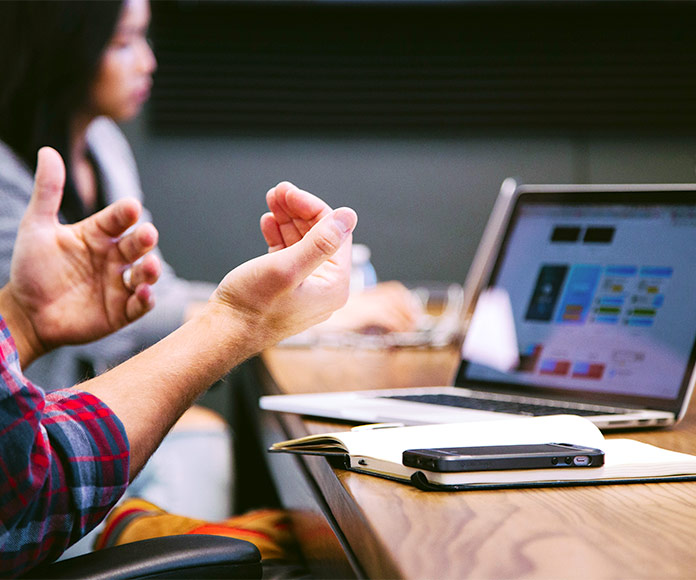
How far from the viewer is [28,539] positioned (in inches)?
27.3

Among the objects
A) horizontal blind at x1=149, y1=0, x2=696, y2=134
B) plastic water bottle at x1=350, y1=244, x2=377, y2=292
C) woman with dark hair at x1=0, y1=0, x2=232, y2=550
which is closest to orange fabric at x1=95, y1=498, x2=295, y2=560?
woman with dark hair at x1=0, y1=0, x2=232, y2=550

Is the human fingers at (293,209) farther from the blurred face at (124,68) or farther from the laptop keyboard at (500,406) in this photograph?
the blurred face at (124,68)

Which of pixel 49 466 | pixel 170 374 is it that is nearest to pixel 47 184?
pixel 170 374

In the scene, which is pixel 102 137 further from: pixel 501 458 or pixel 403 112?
pixel 501 458

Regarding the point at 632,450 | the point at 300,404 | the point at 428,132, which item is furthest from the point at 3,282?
the point at 428,132

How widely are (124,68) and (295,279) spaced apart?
4.56ft

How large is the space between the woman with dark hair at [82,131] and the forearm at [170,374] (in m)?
0.87

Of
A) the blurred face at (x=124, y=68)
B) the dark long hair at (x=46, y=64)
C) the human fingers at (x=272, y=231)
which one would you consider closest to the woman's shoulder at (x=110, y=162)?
the blurred face at (x=124, y=68)

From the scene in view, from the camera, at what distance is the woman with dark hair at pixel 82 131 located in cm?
177

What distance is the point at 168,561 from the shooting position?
674 millimetres

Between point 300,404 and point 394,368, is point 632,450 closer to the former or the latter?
point 300,404

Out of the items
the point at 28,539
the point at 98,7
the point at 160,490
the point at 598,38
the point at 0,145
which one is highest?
the point at 598,38

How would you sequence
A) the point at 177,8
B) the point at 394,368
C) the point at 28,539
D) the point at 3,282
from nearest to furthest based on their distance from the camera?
the point at 28,539 < the point at 394,368 < the point at 3,282 < the point at 177,8

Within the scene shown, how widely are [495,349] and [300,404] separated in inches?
14.9
